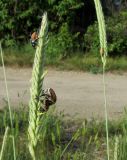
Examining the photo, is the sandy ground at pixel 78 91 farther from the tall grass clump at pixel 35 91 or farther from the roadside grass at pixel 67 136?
the tall grass clump at pixel 35 91

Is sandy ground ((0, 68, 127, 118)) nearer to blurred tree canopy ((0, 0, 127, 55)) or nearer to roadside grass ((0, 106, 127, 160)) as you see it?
roadside grass ((0, 106, 127, 160))

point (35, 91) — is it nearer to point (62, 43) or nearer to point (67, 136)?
point (67, 136)

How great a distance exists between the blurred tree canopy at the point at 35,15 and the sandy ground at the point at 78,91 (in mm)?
1532

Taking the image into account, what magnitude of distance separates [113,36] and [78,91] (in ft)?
8.83

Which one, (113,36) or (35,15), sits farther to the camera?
(35,15)

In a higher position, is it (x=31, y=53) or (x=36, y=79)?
(x=36, y=79)

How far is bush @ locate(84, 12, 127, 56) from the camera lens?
432 inches

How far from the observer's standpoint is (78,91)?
8602 mm

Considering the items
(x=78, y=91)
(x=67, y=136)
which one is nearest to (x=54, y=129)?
(x=67, y=136)

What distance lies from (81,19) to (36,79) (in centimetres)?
1132

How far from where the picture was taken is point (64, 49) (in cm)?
1091

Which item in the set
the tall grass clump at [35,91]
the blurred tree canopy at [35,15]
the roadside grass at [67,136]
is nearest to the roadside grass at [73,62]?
the blurred tree canopy at [35,15]

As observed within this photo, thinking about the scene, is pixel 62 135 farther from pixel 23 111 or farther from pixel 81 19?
pixel 81 19

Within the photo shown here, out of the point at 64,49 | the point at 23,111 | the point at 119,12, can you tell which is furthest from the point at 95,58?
the point at 23,111
